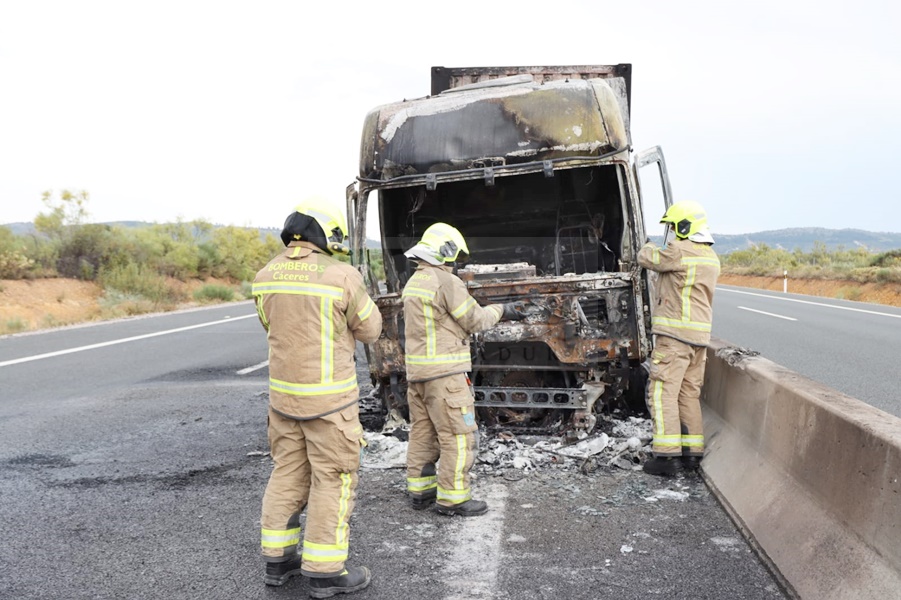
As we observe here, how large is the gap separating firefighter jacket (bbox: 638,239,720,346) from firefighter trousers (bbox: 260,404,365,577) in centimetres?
254

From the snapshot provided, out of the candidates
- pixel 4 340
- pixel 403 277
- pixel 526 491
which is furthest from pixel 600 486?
pixel 4 340

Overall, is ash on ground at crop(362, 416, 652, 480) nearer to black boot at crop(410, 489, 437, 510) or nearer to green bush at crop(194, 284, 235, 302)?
black boot at crop(410, 489, 437, 510)

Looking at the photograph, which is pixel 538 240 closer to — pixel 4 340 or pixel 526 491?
pixel 526 491

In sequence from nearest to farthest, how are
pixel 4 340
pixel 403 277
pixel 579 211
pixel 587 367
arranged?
pixel 587 367
pixel 403 277
pixel 579 211
pixel 4 340

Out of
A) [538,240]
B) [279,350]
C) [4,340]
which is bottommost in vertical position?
[4,340]

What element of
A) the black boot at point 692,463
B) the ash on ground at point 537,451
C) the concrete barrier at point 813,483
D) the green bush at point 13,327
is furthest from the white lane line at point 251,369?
the green bush at point 13,327

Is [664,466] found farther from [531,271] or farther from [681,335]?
[531,271]

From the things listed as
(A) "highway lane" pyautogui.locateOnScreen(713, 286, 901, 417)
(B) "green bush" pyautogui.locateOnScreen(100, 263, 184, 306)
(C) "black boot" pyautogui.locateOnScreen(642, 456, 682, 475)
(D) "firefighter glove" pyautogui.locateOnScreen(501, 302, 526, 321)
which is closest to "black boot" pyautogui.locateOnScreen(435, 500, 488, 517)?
(C) "black boot" pyautogui.locateOnScreen(642, 456, 682, 475)

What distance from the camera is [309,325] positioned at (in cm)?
336

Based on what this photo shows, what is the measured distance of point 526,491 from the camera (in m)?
4.63

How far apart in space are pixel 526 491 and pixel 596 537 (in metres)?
0.86

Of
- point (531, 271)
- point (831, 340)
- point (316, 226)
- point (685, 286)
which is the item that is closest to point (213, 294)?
point (831, 340)

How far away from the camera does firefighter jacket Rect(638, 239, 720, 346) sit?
5.02m

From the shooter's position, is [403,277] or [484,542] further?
[403,277]
